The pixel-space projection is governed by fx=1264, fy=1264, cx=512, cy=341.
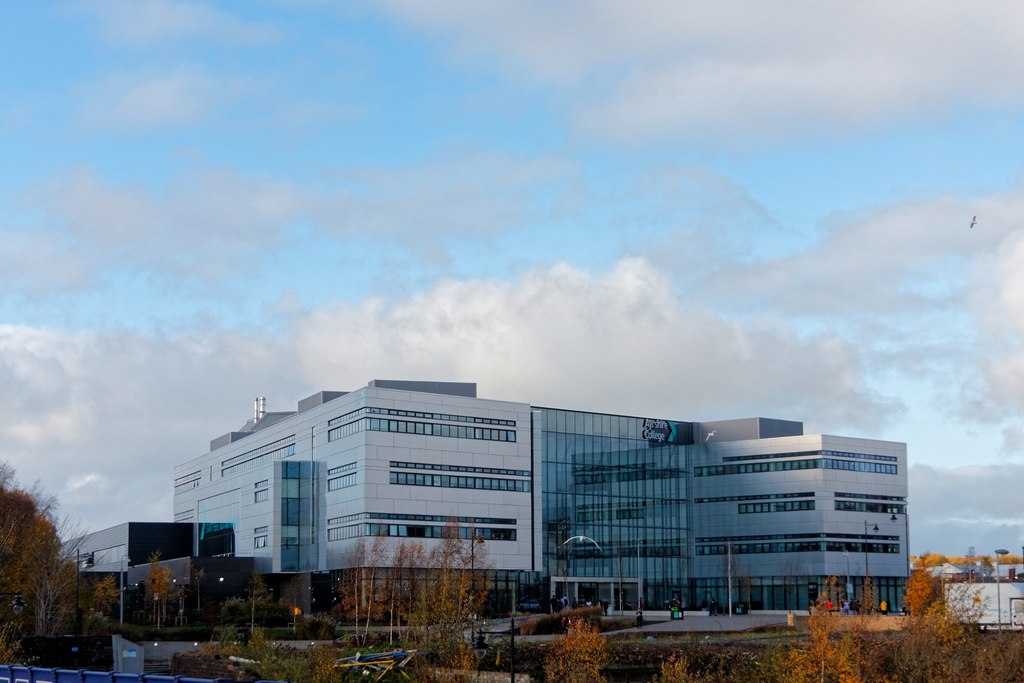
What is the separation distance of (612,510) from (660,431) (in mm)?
12195

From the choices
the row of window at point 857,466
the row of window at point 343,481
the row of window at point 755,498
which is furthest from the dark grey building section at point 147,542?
the row of window at point 857,466

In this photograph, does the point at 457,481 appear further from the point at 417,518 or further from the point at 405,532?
the point at 405,532

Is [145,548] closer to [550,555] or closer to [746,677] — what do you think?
[550,555]

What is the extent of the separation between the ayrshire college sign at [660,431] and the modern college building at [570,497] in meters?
0.15

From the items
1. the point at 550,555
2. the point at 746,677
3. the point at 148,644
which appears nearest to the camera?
the point at 746,677

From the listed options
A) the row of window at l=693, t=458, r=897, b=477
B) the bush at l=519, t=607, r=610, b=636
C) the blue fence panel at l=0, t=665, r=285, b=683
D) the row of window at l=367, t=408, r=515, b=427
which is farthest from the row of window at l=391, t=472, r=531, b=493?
the blue fence panel at l=0, t=665, r=285, b=683

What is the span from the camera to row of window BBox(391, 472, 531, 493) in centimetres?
10981

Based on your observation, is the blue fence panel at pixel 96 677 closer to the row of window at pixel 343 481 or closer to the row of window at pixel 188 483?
the row of window at pixel 343 481

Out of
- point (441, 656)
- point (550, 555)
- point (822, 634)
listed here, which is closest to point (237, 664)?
point (441, 656)

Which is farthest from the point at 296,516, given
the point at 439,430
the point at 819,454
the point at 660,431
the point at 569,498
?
the point at 819,454

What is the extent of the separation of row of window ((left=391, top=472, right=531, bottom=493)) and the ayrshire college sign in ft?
70.9

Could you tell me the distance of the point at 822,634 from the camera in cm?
3431

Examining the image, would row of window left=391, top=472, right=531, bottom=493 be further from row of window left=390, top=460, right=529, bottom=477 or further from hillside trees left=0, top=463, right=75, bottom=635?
hillside trees left=0, top=463, right=75, bottom=635

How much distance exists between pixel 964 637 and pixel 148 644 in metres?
51.1
